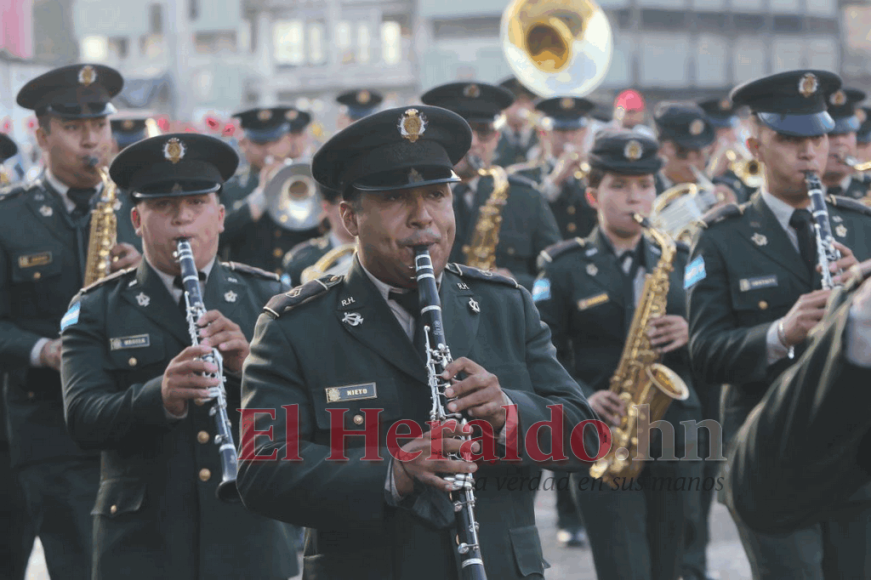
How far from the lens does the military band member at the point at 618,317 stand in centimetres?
670

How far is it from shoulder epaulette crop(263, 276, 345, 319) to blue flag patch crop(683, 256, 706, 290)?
91.1 inches

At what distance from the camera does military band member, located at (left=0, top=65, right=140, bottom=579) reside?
6211 millimetres

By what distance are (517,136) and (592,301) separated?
7.60m

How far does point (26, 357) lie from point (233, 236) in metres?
4.39

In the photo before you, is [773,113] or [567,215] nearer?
[773,113]

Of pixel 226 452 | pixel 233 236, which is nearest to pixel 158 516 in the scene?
pixel 226 452

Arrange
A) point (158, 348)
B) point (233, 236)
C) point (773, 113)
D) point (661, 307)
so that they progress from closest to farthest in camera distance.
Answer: point (158, 348)
point (773, 113)
point (661, 307)
point (233, 236)

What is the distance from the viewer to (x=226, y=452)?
16.1 feet

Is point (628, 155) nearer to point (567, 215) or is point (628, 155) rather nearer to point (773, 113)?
point (773, 113)

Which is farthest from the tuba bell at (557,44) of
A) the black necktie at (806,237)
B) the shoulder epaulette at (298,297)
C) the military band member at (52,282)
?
the shoulder epaulette at (298,297)

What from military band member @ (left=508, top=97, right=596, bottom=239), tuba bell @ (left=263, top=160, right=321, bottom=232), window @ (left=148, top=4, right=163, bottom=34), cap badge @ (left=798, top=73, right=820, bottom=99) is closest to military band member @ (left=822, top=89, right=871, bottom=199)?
military band member @ (left=508, top=97, right=596, bottom=239)

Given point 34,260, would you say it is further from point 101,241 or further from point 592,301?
point 592,301

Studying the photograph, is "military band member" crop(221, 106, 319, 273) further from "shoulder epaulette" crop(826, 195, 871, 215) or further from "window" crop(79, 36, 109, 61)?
"window" crop(79, 36, 109, 61)

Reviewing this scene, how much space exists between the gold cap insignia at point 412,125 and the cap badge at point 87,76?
10.6ft
